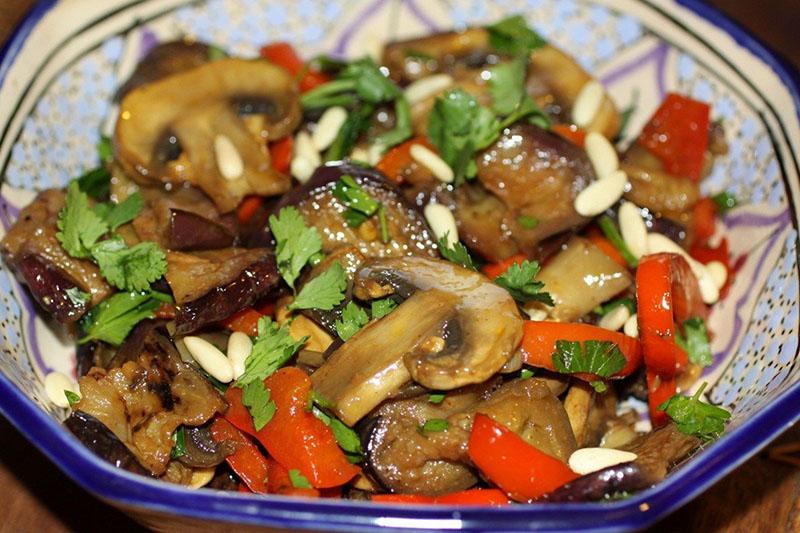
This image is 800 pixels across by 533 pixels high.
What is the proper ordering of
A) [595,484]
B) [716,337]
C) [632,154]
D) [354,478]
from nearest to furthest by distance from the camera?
1. [595,484]
2. [354,478]
3. [716,337]
4. [632,154]

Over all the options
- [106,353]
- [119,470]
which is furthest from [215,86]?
[119,470]

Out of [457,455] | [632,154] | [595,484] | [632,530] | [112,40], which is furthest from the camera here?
[112,40]

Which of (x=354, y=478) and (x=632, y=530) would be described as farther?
(x=354, y=478)

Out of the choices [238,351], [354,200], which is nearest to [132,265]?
[238,351]

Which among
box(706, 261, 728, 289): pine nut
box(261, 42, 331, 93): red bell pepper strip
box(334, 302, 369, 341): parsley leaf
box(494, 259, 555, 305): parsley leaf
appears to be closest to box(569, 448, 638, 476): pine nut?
box(494, 259, 555, 305): parsley leaf

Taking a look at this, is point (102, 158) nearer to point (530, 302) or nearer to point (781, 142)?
point (530, 302)

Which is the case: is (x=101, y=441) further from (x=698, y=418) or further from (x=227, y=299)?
(x=698, y=418)

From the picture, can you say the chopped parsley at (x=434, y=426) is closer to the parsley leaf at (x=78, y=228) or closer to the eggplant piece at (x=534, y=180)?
the eggplant piece at (x=534, y=180)

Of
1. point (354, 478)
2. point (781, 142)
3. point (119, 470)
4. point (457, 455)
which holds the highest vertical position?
point (781, 142)
